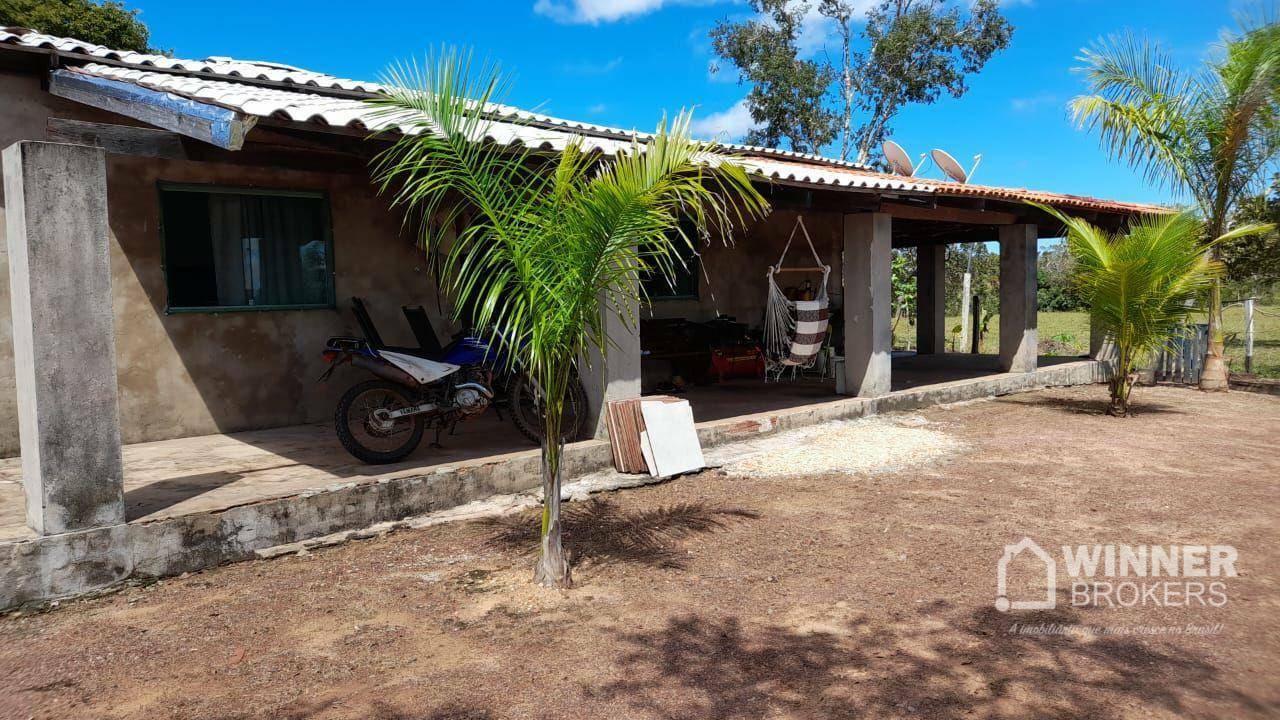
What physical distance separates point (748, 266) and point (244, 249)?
6368 millimetres

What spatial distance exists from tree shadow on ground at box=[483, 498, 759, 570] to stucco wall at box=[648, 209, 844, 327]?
4896 mm

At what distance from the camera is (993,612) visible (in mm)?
3377

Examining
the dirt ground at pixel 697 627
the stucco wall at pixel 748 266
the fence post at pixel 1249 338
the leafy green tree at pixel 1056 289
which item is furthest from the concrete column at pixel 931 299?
the leafy green tree at pixel 1056 289

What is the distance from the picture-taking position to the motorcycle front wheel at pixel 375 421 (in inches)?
204

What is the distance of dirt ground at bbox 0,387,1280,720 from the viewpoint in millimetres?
2711

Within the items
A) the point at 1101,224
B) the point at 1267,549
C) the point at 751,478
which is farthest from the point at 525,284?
the point at 1101,224

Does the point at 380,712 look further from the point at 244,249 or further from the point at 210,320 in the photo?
the point at 244,249

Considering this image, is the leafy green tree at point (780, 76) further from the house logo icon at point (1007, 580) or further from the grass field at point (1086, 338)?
Answer: the house logo icon at point (1007, 580)

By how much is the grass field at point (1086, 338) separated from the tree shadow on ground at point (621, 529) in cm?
892

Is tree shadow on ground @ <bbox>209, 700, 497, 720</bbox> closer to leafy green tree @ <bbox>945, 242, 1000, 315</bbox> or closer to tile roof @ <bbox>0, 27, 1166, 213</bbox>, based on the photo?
tile roof @ <bbox>0, 27, 1166, 213</bbox>

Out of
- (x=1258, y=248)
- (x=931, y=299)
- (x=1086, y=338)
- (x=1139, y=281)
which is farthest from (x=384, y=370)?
(x=1086, y=338)

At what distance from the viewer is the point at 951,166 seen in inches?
422

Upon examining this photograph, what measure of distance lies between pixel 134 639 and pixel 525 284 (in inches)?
84.0

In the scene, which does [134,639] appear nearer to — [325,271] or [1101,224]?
[325,271]
